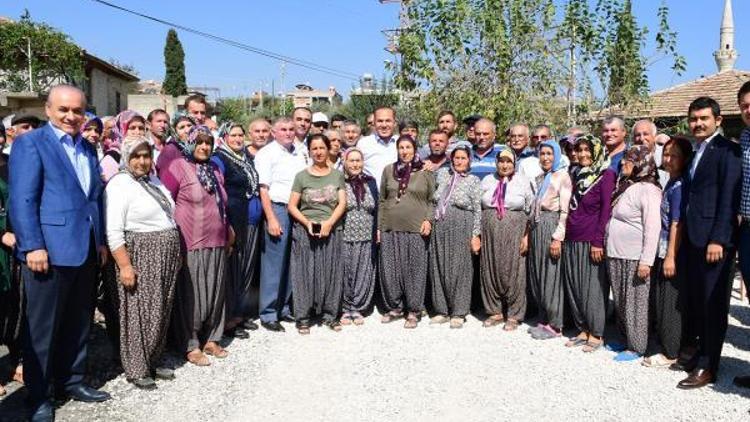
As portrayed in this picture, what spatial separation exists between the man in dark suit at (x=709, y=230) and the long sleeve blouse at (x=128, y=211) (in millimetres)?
3750

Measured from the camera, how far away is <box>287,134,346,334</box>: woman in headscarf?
5535mm

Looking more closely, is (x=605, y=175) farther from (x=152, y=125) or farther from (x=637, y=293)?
(x=152, y=125)

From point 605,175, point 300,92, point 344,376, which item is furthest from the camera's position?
point 300,92

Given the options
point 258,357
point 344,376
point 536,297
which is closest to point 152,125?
point 258,357

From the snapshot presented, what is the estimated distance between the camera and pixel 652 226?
15.4 feet

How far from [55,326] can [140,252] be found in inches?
27.6

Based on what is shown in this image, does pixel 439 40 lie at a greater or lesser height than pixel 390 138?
greater

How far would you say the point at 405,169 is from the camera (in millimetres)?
5691

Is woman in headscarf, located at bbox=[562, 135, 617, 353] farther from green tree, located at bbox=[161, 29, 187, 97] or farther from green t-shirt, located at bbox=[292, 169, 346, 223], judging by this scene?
green tree, located at bbox=[161, 29, 187, 97]

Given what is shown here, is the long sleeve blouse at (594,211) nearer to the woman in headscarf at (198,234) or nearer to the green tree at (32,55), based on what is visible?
the woman in headscarf at (198,234)

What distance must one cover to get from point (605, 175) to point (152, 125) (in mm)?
3933

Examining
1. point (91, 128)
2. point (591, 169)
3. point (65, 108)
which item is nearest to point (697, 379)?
point (591, 169)

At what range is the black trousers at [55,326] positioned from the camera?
3705mm

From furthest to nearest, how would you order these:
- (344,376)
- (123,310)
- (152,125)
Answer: (152,125) < (344,376) < (123,310)
